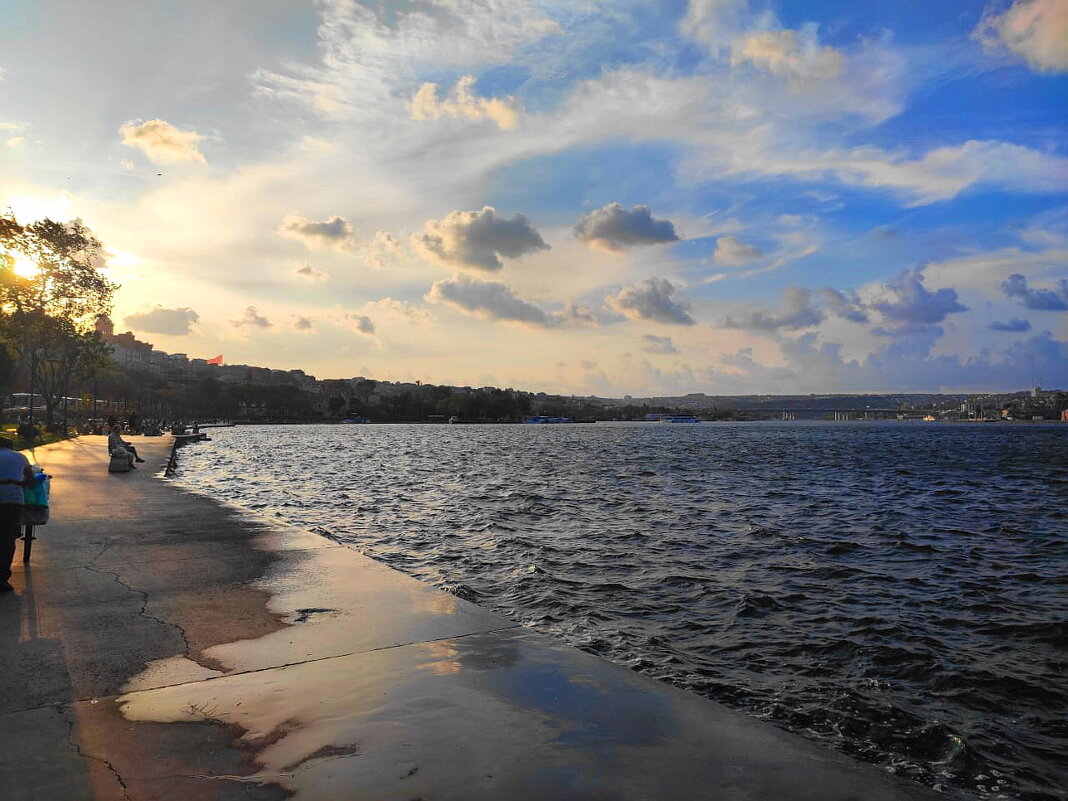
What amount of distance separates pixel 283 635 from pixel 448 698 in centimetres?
260

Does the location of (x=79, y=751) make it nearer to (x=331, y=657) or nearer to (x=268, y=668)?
(x=268, y=668)

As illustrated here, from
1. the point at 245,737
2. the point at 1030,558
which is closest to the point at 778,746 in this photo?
the point at 245,737

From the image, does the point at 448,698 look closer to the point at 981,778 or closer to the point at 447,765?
the point at 447,765

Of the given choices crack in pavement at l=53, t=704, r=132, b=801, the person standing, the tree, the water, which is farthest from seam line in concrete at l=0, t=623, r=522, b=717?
the tree

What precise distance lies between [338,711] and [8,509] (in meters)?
6.35

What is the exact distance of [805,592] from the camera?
1238 centimetres

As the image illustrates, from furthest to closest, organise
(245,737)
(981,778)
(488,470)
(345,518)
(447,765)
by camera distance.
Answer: (488,470) → (345,518) → (981,778) → (245,737) → (447,765)

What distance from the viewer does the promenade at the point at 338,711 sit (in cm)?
402

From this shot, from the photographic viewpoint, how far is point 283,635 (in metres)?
7.03

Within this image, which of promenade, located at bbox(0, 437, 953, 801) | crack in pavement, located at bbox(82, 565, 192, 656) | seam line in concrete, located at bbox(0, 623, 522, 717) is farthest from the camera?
crack in pavement, located at bbox(82, 565, 192, 656)

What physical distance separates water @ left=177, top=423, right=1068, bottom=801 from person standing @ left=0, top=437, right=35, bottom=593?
21.0ft

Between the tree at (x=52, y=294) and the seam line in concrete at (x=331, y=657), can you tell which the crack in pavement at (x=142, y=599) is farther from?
the tree at (x=52, y=294)

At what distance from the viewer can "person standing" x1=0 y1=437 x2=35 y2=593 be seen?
846cm

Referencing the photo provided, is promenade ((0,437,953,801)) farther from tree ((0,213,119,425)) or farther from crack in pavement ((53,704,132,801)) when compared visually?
tree ((0,213,119,425))
